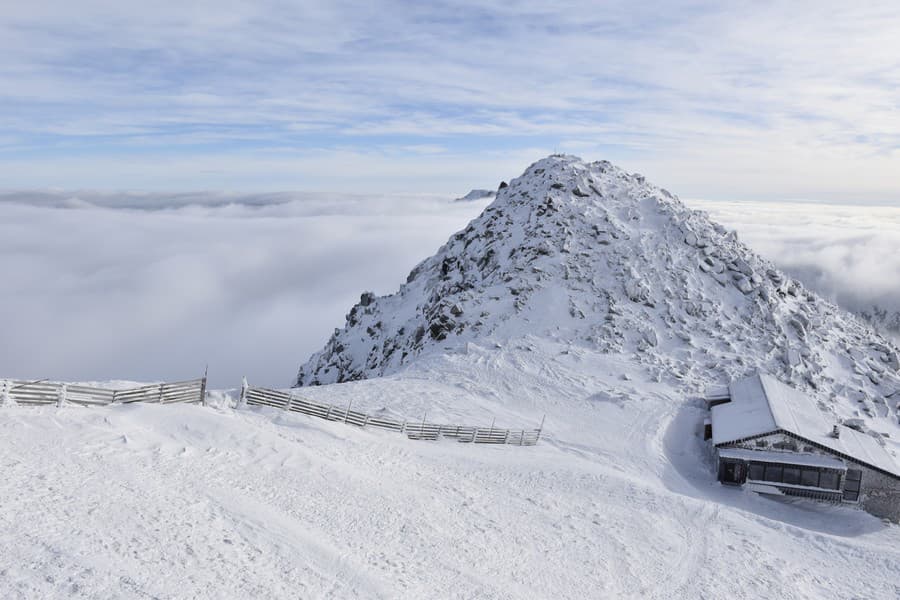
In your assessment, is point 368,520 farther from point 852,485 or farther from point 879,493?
point 879,493

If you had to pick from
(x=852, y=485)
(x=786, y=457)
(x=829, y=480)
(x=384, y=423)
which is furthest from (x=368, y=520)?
(x=852, y=485)

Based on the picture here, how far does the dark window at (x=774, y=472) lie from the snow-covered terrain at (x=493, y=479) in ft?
5.13

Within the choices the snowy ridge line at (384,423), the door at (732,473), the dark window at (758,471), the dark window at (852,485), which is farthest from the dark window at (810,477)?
the snowy ridge line at (384,423)

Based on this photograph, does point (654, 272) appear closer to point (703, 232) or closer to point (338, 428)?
point (703, 232)

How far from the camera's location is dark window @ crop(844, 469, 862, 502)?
3494cm

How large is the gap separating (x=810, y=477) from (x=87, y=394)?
38544 millimetres

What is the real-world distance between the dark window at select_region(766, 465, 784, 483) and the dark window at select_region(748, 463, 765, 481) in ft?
0.88

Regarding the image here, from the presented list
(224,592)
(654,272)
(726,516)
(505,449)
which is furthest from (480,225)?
(224,592)

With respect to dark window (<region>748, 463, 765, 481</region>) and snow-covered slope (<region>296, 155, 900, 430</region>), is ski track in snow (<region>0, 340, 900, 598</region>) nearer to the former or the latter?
dark window (<region>748, 463, 765, 481</region>)

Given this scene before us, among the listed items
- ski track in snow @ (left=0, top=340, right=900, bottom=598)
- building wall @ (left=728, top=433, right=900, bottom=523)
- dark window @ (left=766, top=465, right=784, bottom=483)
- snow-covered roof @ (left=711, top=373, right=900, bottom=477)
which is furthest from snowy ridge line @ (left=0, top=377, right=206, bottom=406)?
building wall @ (left=728, top=433, right=900, bottom=523)

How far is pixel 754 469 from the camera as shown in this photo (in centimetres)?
3606

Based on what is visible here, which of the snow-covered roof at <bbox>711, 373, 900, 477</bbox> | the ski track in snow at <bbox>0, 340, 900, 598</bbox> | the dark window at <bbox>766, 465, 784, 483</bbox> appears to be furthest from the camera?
the snow-covered roof at <bbox>711, 373, 900, 477</bbox>

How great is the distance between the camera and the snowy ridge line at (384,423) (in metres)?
30.6

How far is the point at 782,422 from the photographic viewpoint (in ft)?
121
